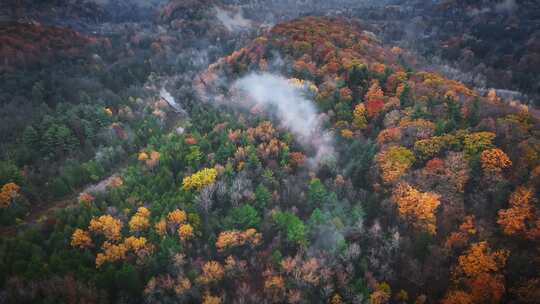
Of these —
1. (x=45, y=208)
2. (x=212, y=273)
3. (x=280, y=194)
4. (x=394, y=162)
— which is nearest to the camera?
(x=212, y=273)

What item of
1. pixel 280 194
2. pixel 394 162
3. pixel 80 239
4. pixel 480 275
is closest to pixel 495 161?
pixel 394 162

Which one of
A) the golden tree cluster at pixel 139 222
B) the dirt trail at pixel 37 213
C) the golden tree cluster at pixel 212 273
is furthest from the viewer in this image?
the dirt trail at pixel 37 213

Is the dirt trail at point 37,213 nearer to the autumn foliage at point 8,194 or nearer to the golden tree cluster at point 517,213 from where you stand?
the autumn foliage at point 8,194

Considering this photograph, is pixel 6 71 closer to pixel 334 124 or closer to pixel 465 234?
pixel 334 124

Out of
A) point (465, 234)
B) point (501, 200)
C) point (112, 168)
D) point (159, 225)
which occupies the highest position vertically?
point (501, 200)

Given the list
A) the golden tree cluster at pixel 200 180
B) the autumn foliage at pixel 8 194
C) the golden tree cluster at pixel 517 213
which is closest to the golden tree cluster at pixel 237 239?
the golden tree cluster at pixel 200 180

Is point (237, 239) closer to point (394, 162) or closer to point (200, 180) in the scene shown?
point (200, 180)

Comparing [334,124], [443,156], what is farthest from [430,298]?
[334,124]

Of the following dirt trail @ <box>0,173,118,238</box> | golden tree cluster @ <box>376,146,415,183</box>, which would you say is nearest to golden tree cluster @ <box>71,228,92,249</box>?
dirt trail @ <box>0,173,118,238</box>
